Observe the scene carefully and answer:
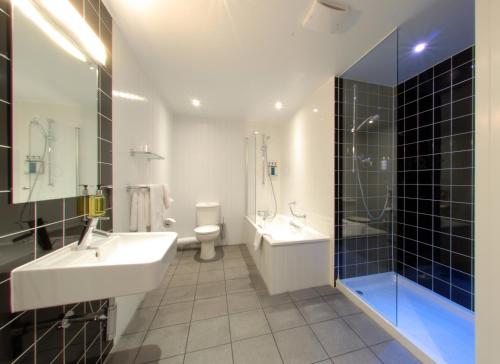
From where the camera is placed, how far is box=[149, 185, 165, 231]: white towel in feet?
5.71

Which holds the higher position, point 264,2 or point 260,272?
point 264,2

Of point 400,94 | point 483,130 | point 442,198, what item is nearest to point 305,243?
point 442,198

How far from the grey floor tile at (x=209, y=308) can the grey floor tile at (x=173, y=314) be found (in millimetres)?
63

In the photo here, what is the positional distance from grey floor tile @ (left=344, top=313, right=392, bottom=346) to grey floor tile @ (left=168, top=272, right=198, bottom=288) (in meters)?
1.73

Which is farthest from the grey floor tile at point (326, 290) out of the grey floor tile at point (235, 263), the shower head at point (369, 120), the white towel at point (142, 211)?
the white towel at point (142, 211)

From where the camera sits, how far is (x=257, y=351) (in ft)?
4.34

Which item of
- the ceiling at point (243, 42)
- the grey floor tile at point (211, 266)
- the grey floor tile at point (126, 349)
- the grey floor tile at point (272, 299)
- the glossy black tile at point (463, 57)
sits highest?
the ceiling at point (243, 42)

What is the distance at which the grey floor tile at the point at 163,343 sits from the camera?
1.30m

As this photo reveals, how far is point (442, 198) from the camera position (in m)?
1.84

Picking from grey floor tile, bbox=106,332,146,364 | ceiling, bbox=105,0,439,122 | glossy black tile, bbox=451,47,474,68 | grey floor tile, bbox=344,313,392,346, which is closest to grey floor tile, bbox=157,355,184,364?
grey floor tile, bbox=106,332,146,364

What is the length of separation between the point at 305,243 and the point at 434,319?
1268 millimetres

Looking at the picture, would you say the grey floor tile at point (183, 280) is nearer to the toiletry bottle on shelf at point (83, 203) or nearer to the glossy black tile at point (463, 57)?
the toiletry bottle on shelf at point (83, 203)

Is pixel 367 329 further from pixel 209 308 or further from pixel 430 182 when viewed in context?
pixel 430 182

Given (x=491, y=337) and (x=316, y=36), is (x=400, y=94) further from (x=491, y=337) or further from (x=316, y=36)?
(x=491, y=337)
